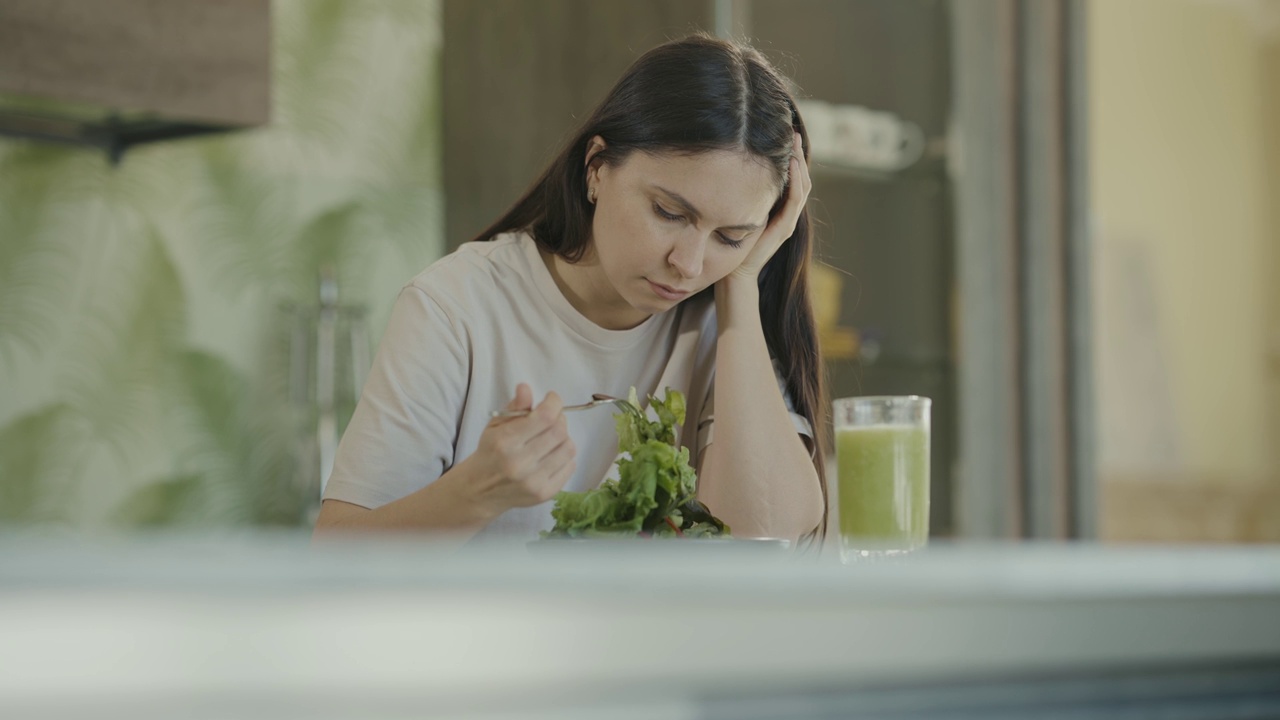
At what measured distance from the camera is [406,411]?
1.46 metres

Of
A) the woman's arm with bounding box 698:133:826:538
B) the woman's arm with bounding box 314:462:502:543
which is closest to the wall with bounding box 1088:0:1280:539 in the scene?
the woman's arm with bounding box 698:133:826:538

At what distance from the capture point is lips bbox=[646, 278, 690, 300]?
1.58 metres

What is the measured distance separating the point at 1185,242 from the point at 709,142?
2.37 meters

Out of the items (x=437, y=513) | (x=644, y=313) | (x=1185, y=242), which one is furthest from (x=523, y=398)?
(x=1185, y=242)

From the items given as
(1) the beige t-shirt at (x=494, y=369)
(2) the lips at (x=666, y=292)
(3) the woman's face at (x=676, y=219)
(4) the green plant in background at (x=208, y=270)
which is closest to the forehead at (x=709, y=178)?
(3) the woman's face at (x=676, y=219)

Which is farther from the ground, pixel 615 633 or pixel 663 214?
pixel 663 214

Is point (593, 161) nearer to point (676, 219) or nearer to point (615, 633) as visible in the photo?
point (676, 219)

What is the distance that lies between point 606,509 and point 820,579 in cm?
73

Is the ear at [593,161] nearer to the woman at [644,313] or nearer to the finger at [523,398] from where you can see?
the woman at [644,313]

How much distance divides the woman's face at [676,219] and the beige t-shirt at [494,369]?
4.1 inches

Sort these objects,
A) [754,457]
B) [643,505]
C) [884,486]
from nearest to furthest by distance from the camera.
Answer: [643,505] < [884,486] < [754,457]

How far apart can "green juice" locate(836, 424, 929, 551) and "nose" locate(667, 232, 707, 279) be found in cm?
32

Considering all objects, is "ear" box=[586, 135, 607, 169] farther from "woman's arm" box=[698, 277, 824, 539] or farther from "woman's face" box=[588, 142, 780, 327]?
"woman's arm" box=[698, 277, 824, 539]

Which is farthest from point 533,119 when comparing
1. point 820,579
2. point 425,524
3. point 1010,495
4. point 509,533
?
point 820,579
